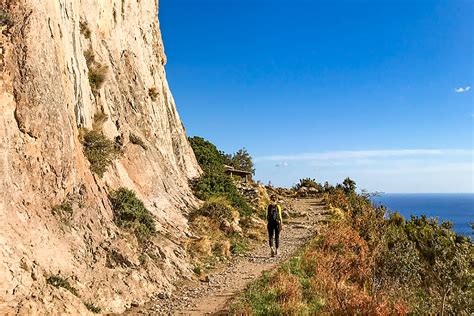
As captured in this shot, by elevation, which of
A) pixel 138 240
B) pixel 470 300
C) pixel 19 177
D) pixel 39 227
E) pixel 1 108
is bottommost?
pixel 470 300

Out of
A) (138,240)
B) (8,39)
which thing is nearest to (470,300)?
(138,240)

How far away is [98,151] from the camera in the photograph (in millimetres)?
14531

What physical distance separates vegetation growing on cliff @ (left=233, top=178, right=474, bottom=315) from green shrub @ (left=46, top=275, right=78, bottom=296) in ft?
12.4

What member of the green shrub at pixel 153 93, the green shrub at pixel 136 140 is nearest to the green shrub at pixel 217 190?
the green shrub at pixel 136 140

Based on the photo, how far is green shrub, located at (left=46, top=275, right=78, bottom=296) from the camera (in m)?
8.58

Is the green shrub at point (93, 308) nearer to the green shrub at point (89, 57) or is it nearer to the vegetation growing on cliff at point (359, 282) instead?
the vegetation growing on cliff at point (359, 282)

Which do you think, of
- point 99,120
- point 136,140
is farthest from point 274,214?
point 99,120

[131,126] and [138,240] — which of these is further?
[131,126]

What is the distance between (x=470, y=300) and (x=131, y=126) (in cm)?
1599

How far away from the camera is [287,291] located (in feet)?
34.4

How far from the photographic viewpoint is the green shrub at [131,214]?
13.1 meters

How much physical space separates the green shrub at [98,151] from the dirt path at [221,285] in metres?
5.29

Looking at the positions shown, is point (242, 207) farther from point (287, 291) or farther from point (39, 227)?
point (39, 227)

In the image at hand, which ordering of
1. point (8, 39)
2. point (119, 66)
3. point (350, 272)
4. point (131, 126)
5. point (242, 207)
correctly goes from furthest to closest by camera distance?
point (242, 207) → point (119, 66) → point (131, 126) → point (350, 272) → point (8, 39)
